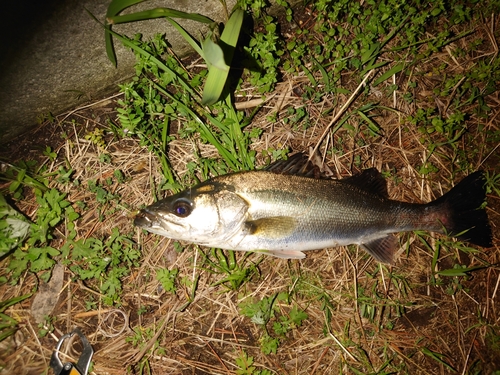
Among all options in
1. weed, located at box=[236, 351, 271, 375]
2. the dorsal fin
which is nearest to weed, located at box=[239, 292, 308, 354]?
weed, located at box=[236, 351, 271, 375]

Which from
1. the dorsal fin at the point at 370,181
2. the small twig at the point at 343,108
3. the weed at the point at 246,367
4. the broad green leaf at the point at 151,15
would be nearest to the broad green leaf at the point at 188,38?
the broad green leaf at the point at 151,15

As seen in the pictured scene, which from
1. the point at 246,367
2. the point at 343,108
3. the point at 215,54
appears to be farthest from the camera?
the point at 343,108

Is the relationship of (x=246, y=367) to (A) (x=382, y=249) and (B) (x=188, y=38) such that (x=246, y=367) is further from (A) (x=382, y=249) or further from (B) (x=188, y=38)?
(B) (x=188, y=38)

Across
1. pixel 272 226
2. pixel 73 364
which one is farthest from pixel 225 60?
pixel 73 364

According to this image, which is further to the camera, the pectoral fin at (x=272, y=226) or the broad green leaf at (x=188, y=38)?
the pectoral fin at (x=272, y=226)

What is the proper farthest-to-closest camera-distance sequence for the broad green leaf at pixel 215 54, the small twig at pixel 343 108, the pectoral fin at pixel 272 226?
the small twig at pixel 343 108, the pectoral fin at pixel 272 226, the broad green leaf at pixel 215 54

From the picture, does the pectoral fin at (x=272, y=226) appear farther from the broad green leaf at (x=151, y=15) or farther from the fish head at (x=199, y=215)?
the broad green leaf at (x=151, y=15)

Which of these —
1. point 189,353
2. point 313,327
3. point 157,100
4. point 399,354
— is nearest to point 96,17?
point 157,100
